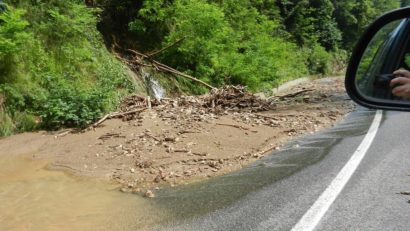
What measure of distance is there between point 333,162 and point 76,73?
27.2ft

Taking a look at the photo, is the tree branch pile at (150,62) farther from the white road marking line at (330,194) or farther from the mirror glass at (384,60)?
the mirror glass at (384,60)

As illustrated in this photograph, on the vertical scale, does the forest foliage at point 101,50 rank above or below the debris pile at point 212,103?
above

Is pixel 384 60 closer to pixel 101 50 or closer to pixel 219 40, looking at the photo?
pixel 101 50

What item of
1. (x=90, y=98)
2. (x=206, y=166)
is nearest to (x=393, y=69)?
(x=206, y=166)

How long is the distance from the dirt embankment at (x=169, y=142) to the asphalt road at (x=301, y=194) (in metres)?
0.74

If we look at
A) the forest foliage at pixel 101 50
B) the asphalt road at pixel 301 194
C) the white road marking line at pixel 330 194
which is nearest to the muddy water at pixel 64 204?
the asphalt road at pixel 301 194

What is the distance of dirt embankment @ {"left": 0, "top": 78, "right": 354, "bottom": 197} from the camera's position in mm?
8531

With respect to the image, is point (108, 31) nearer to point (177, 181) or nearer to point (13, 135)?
point (13, 135)

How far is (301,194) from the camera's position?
6332 mm

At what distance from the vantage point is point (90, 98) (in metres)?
11.8

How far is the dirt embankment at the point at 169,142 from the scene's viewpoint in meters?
8.53

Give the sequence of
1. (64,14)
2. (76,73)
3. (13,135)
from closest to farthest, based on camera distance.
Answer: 1. (13,135)
2. (76,73)
3. (64,14)

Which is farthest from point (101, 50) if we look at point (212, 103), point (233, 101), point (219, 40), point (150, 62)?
point (219, 40)

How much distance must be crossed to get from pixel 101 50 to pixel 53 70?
2744 mm
